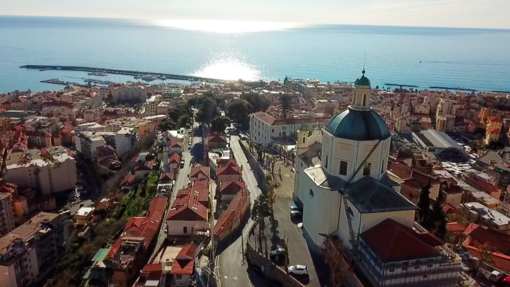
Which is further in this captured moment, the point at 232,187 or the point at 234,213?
the point at 232,187

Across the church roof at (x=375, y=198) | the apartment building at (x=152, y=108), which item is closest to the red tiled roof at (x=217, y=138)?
the church roof at (x=375, y=198)

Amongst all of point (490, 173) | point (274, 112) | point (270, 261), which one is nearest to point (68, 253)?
point (270, 261)

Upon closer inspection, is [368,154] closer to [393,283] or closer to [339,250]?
[339,250]

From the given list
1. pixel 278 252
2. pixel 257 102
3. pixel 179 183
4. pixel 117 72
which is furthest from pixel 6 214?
pixel 117 72

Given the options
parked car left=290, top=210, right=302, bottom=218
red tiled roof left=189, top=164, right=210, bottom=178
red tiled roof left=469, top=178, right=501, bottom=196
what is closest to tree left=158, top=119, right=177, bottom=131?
red tiled roof left=189, top=164, right=210, bottom=178

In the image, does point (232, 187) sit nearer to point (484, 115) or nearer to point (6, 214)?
point (6, 214)
